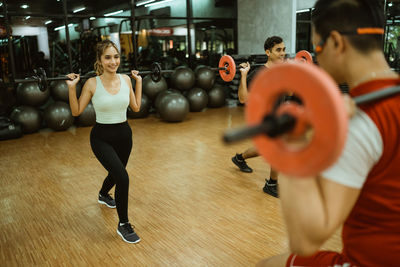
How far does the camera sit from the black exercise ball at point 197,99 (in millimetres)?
7375

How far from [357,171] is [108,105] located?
198 centimetres

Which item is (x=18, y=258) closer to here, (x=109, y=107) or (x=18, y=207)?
(x=18, y=207)

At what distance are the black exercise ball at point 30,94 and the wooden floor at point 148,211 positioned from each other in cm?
136

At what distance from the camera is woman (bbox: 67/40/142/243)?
233 cm

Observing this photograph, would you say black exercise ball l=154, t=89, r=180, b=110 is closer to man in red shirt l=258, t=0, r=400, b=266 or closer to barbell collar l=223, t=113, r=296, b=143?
man in red shirt l=258, t=0, r=400, b=266

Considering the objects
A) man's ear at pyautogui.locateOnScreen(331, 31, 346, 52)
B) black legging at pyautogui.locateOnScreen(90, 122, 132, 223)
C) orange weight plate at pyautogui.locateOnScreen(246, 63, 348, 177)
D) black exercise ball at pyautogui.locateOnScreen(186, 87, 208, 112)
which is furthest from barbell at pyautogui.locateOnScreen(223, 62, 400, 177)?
black exercise ball at pyautogui.locateOnScreen(186, 87, 208, 112)

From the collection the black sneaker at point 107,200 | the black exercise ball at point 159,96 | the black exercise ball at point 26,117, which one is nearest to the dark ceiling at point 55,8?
the black exercise ball at point 26,117

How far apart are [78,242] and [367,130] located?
2.19 metres

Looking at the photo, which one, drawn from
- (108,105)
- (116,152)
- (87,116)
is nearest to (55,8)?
(87,116)

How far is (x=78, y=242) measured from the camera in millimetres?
2387

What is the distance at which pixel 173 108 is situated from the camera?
6414 millimetres

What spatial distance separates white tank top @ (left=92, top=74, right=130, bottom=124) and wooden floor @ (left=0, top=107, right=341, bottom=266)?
0.83 metres

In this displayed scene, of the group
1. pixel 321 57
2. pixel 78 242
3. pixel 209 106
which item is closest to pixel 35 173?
pixel 78 242

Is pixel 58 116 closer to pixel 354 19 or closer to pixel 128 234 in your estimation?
pixel 128 234
